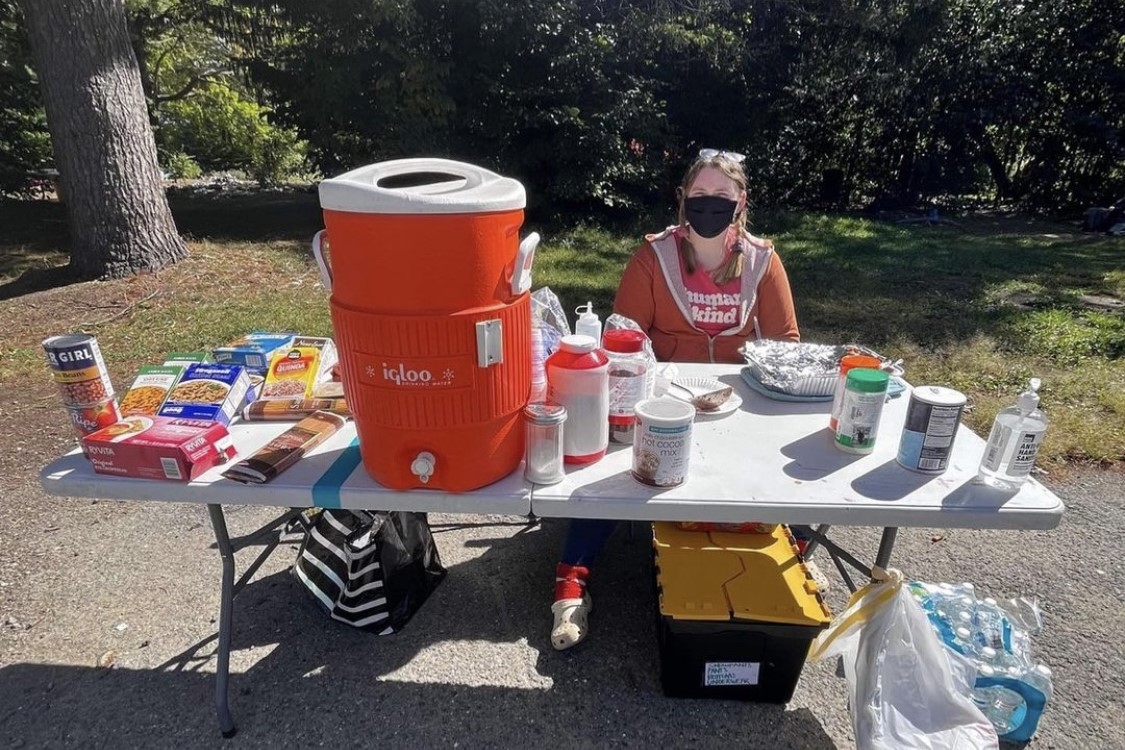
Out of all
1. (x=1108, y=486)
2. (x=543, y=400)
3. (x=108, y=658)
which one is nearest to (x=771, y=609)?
(x=543, y=400)

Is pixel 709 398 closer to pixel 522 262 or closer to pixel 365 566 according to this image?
pixel 522 262

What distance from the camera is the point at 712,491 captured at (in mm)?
1579

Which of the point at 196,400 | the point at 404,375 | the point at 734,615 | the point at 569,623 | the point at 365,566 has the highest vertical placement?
the point at 404,375

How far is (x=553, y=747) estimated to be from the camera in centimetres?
188

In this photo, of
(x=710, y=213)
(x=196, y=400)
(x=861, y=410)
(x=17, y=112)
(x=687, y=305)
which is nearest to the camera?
(x=861, y=410)

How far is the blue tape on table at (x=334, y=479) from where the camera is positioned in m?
1.55

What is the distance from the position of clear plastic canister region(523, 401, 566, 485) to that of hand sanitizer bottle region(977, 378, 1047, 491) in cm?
99

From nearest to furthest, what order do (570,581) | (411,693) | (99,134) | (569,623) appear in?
(411,693), (569,623), (570,581), (99,134)

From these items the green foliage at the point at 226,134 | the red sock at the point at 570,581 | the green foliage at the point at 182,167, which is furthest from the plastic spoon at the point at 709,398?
the green foliage at the point at 226,134

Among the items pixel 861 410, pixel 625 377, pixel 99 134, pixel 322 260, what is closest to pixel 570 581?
pixel 625 377

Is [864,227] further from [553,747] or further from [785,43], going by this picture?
[553,747]

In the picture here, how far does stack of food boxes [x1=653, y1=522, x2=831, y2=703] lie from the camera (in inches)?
72.1

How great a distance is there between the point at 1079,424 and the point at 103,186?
23.3ft

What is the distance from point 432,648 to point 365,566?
0.35 meters
